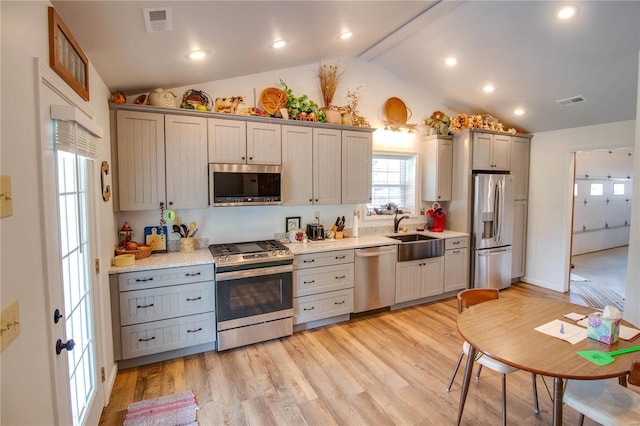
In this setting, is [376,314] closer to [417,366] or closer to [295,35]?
[417,366]

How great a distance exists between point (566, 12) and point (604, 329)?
2.76 m

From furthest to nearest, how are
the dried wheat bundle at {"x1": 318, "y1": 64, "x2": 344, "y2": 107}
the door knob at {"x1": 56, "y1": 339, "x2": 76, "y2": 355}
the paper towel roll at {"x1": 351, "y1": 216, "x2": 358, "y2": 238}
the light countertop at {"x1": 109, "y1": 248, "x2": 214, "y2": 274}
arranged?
1. the paper towel roll at {"x1": 351, "y1": 216, "x2": 358, "y2": 238}
2. the dried wheat bundle at {"x1": 318, "y1": 64, "x2": 344, "y2": 107}
3. the light countertop at {"x1": 109, "y1": 248, "x2": 214, "y2": 274}
4. the door knob at {"x1": 56, "y1": 339, "x2": 76, "y2": 355}

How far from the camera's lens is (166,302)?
2840 millimetres

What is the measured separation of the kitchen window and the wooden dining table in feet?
8.37

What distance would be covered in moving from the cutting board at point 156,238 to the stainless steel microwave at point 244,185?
2.09 feet

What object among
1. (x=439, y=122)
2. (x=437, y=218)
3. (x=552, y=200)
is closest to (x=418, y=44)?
(x=439, y=122)

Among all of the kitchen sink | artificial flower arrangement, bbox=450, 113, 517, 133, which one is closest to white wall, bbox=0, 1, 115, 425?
the kitchen sink

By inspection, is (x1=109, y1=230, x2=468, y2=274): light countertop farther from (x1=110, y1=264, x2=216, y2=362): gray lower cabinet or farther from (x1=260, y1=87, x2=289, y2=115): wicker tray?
(x1=260, y1=87, x2=289, y2=115): wicker tray

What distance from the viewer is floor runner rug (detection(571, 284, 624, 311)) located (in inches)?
173

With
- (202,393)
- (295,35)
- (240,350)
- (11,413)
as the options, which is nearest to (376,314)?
(240,350)

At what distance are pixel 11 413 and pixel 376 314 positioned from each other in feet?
11.7

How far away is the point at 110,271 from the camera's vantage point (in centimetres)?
261

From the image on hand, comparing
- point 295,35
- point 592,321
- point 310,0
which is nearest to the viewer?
point 592,321

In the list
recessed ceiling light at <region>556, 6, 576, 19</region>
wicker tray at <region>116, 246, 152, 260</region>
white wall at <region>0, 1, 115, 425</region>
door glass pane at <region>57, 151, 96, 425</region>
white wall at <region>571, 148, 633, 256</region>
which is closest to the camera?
white wall at <region>0, 1, 115, 425</region>
